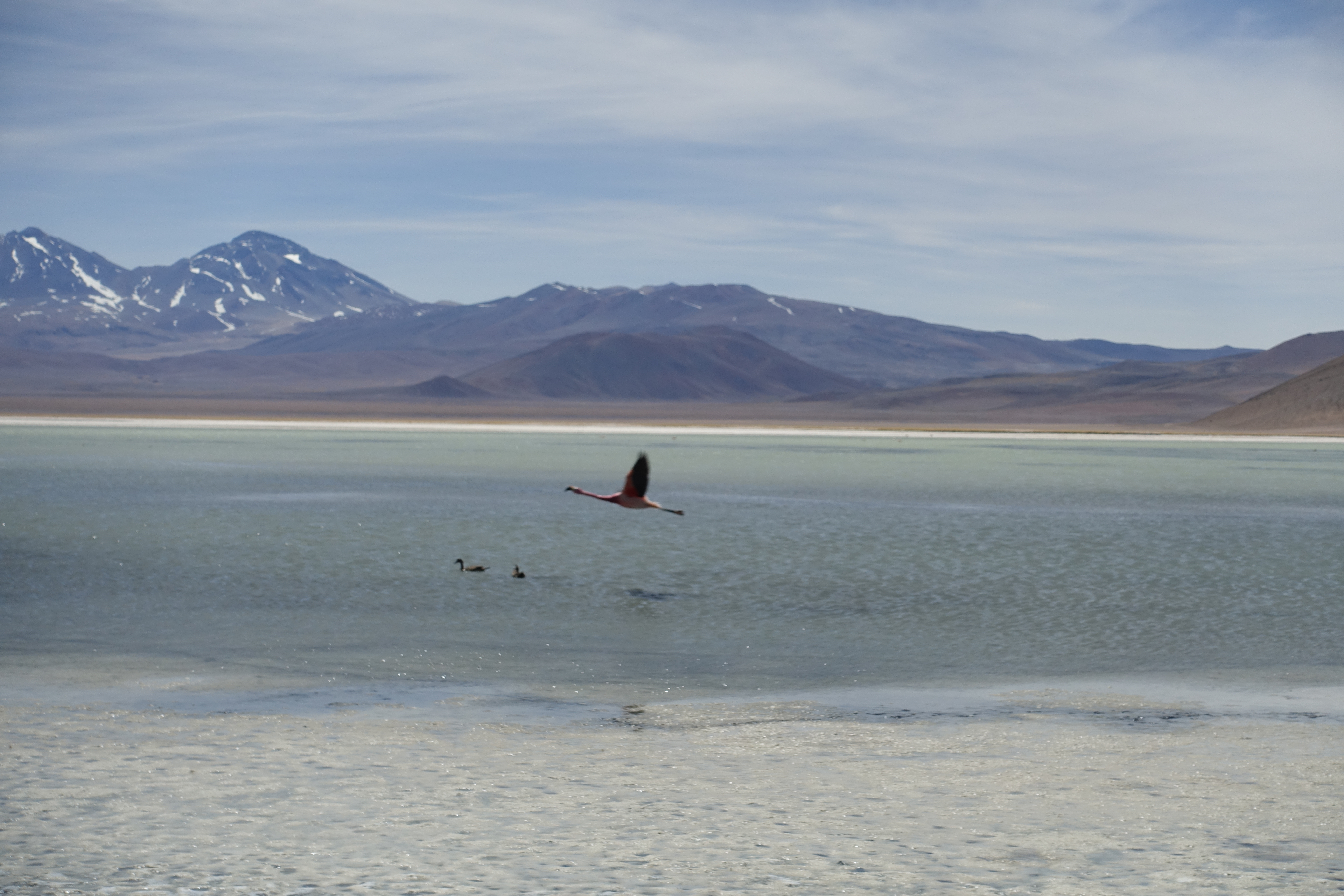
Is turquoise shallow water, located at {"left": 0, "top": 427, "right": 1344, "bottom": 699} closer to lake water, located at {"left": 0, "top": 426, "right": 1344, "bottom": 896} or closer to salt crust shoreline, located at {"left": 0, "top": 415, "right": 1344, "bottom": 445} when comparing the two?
lake water, located at {"left": 0, "top": 426, "right": 1344, "bottom": 896}

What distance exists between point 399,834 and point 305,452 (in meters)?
51.4

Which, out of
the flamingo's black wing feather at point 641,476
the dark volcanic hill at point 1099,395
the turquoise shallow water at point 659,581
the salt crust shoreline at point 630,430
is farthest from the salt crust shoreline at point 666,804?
the dark volcanic hill at point 1099,395

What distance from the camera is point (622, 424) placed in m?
107

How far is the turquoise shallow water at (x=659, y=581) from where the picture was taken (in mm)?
13219

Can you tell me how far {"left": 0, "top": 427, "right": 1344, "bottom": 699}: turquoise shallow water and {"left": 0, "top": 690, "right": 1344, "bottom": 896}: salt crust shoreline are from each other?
76.5 inches

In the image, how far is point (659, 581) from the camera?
753 inches

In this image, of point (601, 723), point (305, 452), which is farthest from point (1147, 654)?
point (305, 452)

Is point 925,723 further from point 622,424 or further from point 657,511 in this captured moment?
point 622,424

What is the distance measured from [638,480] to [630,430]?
77.9 m

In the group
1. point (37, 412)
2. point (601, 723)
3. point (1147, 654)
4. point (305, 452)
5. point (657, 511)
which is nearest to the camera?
point (601, 723)

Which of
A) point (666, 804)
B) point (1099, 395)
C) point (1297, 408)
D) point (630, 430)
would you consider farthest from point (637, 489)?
point (1099, 395)

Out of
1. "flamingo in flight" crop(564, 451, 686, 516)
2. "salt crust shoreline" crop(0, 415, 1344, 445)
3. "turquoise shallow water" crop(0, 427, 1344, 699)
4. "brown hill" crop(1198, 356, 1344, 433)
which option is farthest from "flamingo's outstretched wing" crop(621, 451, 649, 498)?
"brown hill" crop(1198, 356, 1344, 433)

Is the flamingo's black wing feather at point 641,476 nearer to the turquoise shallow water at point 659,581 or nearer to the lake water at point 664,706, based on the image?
the turquoise shallow water at point 659,581

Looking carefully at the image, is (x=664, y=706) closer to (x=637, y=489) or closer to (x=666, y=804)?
(x=666, y=804)
